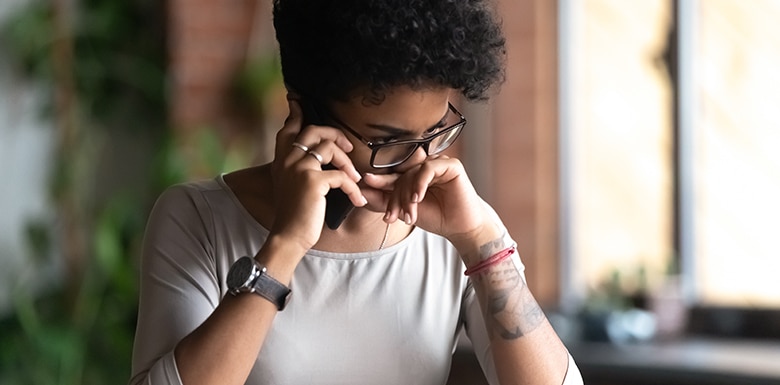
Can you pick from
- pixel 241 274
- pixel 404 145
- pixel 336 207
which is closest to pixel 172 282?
pixel 241 274

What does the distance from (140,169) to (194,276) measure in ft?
7.92

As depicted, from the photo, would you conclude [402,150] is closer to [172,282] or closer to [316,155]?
[316,155]

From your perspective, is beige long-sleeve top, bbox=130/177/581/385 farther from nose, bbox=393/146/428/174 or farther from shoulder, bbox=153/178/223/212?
nose, bbox=393/146/428/174

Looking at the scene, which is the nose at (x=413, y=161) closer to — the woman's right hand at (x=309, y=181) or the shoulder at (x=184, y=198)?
the woman's right hand at (x=309, y=181)

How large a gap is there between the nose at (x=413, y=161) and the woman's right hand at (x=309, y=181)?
0.06m

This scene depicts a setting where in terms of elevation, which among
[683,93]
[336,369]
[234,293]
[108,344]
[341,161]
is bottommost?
[108,344]

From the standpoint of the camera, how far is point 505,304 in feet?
4.77

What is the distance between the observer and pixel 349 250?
150 centimetres

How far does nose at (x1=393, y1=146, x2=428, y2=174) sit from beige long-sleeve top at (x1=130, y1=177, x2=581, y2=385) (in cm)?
15

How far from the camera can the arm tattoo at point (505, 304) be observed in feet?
4.76

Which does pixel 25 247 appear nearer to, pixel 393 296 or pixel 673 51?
pixel 673 51

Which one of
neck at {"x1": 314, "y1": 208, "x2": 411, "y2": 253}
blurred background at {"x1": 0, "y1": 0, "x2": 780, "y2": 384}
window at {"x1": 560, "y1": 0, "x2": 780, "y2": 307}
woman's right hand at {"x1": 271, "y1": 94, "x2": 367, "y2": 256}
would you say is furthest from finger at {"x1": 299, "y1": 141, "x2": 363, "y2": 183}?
window at {"x1": 560, "y1": 0, "x2": 780, "y2": 307}

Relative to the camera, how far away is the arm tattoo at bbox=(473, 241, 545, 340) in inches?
57.1

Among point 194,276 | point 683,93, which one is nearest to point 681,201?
point 683,93
